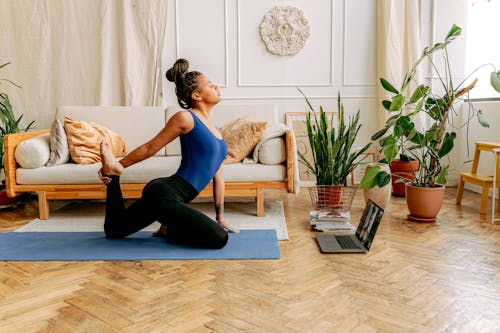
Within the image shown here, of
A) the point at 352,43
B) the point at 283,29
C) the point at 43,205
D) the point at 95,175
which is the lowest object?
the point at 43,205

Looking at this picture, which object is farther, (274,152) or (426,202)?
(274,152)

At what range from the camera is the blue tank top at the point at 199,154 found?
2.69 metres

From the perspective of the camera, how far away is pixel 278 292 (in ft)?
6.74

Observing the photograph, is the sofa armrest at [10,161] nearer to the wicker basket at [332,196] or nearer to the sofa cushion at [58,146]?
the sofa cushion at [58,146]

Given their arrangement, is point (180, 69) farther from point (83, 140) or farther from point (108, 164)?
point (83, 140)

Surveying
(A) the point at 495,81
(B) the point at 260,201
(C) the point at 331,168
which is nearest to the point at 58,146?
(B) the point at 260,201

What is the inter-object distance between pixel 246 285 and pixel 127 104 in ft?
9.68

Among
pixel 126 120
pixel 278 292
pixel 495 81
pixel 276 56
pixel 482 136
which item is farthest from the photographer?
pixel 276 56

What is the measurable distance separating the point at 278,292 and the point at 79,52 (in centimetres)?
359

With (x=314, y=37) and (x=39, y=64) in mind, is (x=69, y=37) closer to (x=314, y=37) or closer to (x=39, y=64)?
(x=39, y=64)

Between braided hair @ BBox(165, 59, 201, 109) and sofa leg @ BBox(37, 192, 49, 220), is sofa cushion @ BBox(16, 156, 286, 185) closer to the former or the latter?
sofa leg @ BBox(37, 192, 49, 220)

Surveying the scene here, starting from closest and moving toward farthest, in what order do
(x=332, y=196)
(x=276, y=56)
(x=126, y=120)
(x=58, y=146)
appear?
1. (x=332, y=196)
2. (x=58, y=146)
3. (x=126, y=120)
4. (x=276, y=56)

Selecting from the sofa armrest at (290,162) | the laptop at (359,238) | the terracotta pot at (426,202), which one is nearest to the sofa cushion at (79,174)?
the sofa armrest at (290,162)

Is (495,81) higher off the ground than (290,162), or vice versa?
(495,81)
